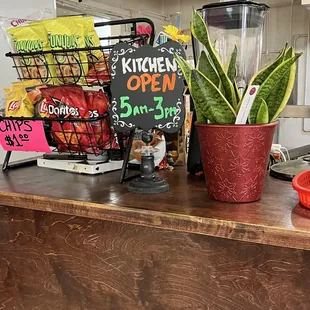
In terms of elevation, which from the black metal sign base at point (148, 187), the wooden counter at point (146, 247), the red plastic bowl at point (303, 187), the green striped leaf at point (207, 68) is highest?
the green striped leaf at point (207, 68)

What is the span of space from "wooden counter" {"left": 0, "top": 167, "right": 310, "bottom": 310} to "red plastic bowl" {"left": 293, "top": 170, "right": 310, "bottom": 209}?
0.06ft

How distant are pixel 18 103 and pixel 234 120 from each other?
60 cm

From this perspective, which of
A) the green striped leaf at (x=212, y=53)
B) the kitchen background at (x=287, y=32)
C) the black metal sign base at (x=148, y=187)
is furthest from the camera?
the kitchen background at (x=287, y=32)

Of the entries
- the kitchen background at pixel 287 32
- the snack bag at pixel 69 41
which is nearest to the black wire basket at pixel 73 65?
the snack bag at pixel 69 41

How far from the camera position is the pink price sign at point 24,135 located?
3.68 feet

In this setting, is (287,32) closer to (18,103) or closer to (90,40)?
(90,40)

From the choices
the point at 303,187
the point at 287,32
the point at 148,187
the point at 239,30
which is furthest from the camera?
the point at 287,32

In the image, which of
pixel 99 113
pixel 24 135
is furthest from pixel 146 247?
pixel 24 135

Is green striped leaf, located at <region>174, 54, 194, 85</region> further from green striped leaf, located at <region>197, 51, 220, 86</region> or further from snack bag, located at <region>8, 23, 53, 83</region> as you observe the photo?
snack bag, located at <region>8, 23, 53, 83</region>

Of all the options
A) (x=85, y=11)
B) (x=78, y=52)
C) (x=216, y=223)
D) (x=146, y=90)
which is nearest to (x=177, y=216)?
(x=216, y=223)

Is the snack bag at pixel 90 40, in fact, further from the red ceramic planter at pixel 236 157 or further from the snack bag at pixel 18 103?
the red ceramic planter at pixel 236 157

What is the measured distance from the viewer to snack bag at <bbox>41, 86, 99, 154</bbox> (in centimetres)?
108

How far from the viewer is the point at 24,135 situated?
1.14m

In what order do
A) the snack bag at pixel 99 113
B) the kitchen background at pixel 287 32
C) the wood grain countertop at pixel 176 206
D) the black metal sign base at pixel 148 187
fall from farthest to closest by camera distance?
the kitchen background at pixel 287 32
the snack bag at pixel 99 113
the black metal sign base at pixel 148 187
the wood grain countertop at pixel 176 206
